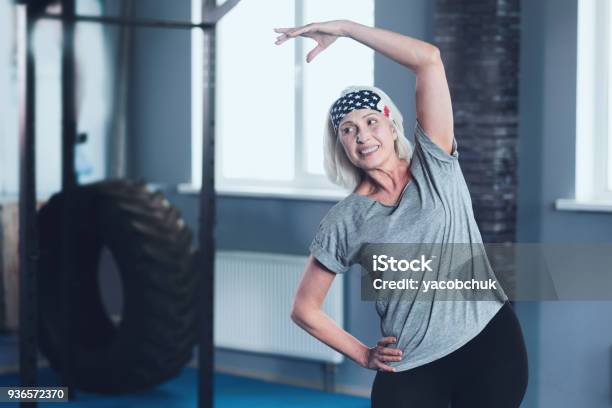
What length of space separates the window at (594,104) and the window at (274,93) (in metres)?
1.09

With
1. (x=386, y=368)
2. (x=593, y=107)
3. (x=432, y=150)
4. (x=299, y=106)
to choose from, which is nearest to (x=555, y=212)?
(x=593, y=107)

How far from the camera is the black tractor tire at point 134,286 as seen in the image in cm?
515

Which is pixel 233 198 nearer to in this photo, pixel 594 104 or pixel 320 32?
pixel 594 104

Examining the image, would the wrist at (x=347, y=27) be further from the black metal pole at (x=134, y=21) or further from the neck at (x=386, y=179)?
the black metal pole at (x=134, y=21)

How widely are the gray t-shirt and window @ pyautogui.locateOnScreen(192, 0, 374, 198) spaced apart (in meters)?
2.76

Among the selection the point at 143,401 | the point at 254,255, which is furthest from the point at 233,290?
the point at 143,401

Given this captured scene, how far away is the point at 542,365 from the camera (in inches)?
179

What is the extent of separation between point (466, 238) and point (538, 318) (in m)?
2.26

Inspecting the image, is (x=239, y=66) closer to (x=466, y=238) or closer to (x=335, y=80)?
(x=335, y=80)

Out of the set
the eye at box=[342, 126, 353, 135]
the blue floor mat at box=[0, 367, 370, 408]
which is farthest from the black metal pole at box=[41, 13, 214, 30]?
the eye at box=[342, 126, 353, 135]

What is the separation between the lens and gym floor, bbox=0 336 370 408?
16.7 ft

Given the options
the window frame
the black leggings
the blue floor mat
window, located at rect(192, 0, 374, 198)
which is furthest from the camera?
window, located at rect(192, 0, 374, 198)

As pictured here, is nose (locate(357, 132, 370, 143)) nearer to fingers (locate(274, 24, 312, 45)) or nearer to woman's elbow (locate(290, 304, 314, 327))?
fingers (locate(274, 24, 312, 45))

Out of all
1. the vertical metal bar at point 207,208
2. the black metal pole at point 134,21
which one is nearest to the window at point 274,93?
the vertical metal bar at point 207,208
